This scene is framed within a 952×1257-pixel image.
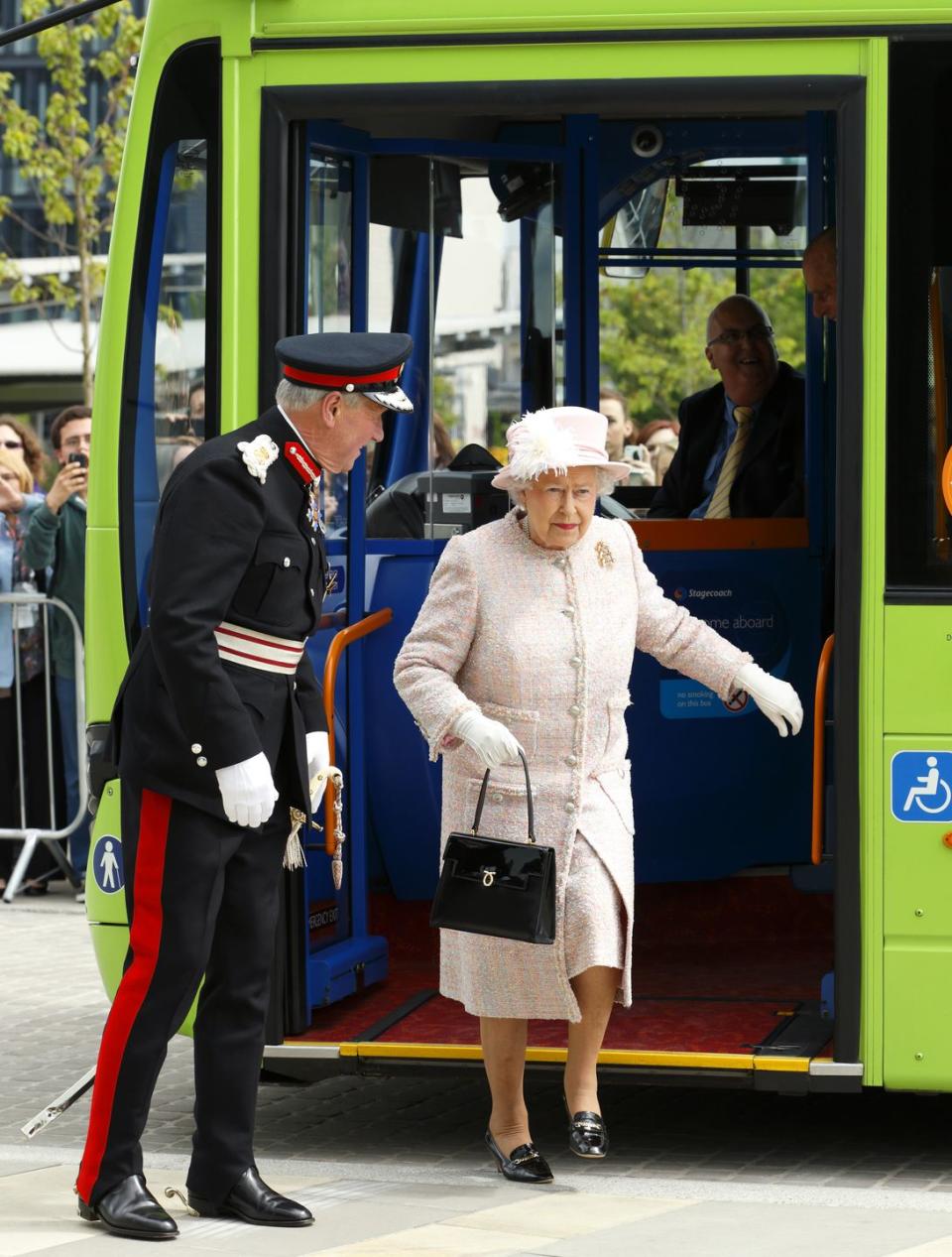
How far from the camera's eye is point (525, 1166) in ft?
17.9

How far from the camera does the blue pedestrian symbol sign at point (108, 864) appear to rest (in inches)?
229

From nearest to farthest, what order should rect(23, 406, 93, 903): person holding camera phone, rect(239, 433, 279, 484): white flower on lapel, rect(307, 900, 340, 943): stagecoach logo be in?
rect(239, 433, 279, 484): white flower on lapel < rect(307, 900, 340, 943): stagecoach logo < rect(23, 406, 93, 903): person holding camera phone

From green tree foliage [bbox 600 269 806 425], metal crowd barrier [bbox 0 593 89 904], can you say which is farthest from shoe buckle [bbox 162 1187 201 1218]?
green tree foliage [bbox 600 269 806 425]

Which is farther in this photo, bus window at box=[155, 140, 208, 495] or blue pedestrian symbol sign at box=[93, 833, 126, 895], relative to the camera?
blue pedestrian symbol sign at box=[93, 833, 126, 895]

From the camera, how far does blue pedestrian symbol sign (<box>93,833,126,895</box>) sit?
19.1ft

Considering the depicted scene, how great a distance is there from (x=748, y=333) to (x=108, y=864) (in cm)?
262

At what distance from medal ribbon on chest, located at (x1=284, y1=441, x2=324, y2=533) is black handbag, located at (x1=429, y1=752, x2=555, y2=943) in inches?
27.7

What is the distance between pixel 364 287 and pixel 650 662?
150 cm

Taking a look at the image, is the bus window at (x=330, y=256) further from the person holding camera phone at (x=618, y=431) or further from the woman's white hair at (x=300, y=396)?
the person holding camera phone at (x=618, y=431)

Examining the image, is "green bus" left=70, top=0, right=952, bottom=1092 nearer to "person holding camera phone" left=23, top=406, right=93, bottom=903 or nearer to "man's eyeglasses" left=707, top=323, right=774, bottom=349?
Result: "man's eyeglasses" left=707, top=323, right=774, bottom=349

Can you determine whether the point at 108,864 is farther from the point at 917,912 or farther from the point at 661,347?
the point at 661,347

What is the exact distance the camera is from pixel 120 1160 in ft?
16.4

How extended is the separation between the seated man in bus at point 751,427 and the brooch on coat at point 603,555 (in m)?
1.62

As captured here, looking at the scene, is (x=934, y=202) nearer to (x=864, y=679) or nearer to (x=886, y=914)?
(x=864, y=679)
